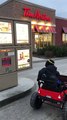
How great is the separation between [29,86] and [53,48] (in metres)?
16.6

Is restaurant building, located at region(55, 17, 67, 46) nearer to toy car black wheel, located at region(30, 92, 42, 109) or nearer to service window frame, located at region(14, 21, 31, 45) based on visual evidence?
service window frame, located at region(14, 21, 31, 45)

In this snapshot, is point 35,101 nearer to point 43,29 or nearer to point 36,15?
point 36,15

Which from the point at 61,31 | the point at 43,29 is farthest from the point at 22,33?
the point at 61,31

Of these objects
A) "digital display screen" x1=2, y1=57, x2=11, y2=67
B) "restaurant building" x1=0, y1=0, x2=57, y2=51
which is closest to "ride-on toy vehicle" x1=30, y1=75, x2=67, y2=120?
"digital display screen" x1=2, y1=57, x2=11, y2=67

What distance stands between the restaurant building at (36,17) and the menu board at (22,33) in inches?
660

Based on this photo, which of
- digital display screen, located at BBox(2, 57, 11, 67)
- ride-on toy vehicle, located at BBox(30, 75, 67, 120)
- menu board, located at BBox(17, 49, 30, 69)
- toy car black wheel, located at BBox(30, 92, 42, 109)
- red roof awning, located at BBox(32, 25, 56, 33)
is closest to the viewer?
ride-on toy vehicle, located at BBox(30, 75, 67, 120)

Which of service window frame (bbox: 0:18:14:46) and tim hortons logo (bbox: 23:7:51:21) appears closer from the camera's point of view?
service window frame (bbox: 0:18:14:46)

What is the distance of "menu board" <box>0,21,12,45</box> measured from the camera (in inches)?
252

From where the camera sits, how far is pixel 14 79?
713cm

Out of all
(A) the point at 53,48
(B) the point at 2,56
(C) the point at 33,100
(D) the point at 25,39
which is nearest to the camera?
(C) the point at 33,100

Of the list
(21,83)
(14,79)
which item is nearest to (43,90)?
(14,79)

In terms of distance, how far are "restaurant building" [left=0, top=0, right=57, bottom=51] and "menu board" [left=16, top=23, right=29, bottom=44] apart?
660 inches


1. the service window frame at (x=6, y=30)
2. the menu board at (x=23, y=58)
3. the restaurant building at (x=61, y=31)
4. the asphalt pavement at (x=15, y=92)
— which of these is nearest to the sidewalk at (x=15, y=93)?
the asphalt pavement at (x=15, y=92)

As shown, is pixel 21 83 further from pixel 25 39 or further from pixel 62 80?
pixel 62 80
